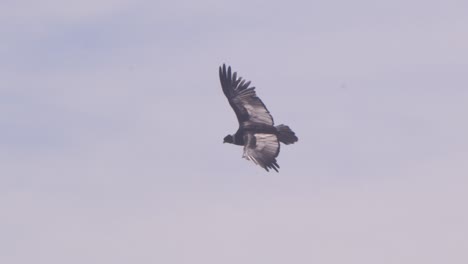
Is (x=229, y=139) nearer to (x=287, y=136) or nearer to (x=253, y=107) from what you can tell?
(x=253, y=107)

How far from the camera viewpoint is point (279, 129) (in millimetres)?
47812

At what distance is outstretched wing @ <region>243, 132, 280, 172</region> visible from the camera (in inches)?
1763

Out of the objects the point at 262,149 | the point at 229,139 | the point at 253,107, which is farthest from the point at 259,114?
the point at 262,149

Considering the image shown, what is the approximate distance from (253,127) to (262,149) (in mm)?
2383

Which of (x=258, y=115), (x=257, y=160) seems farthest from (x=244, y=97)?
(x=257, y=160)

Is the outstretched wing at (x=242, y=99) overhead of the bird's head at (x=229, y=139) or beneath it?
overhead

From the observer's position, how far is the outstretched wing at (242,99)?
48.8 meters

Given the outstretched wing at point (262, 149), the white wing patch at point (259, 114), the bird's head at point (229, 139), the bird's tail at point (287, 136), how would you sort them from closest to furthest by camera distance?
the outstretched wing at point (262, 149) < the bird's tail at point (287, 136) < the white wing patch at point (259, 114) < the bird's head at point (229, 139)

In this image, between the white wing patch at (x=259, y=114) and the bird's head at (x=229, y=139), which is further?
the bird's head at (x=229, y=139)

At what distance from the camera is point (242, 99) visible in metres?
49.4

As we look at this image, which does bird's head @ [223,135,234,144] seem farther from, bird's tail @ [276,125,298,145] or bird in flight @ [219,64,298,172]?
bird's tail @ [276,125,298,145]

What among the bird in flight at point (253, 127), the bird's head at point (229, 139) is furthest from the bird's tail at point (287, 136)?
the bird's head at point (229, 139)

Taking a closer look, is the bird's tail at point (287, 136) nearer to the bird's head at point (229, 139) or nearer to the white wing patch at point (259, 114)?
the white wing patch at point (259, 114)

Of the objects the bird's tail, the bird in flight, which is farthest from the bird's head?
the bird's tail
